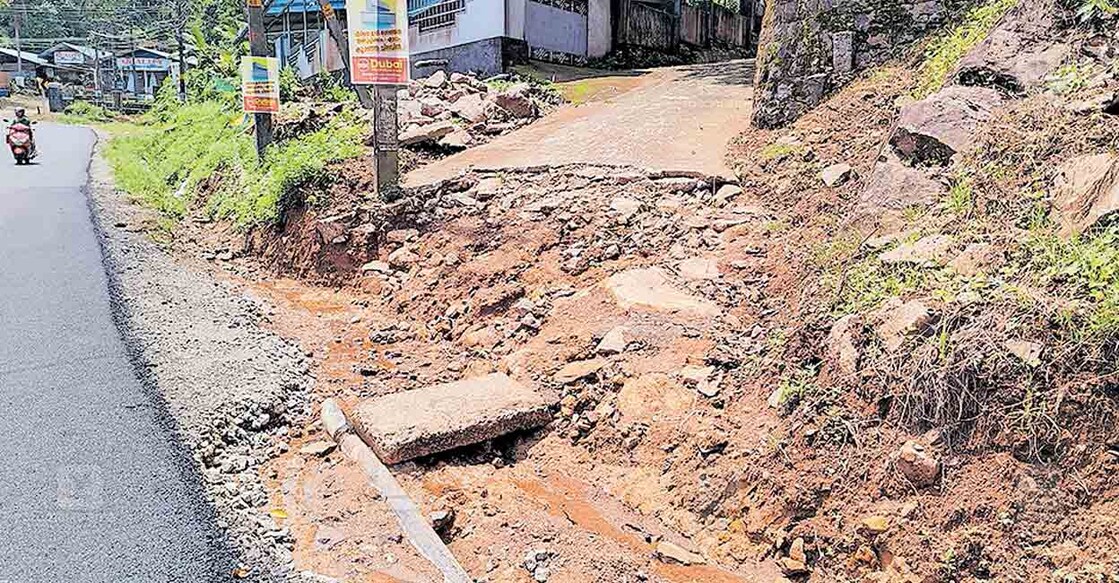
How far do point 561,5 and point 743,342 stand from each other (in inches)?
502

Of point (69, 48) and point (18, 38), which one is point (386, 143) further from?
point (69, 48)

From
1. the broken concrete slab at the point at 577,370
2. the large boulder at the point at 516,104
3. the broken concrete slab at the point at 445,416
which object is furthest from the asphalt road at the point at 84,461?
the large boulder at the point at 516,104

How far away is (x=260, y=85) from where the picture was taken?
34.1 feet

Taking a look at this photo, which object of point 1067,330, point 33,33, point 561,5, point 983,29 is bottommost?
→ point 1067,330

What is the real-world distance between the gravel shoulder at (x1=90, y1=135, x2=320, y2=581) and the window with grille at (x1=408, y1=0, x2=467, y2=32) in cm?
958

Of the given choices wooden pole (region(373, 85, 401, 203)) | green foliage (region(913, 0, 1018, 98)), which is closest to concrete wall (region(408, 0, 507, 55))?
wooden pole (region(373, 85, 401, 203))

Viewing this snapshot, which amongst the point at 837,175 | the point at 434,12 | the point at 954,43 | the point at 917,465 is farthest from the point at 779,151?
the point at 434,12

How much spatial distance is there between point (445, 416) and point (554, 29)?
12759 millimetres

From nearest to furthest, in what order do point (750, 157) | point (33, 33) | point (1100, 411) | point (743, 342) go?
point (1100, 411) → point (743, 342) → point (750, 157) → point (33, 33)

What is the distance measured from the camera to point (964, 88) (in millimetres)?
5422

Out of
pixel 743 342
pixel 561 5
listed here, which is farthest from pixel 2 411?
pixel 561 5

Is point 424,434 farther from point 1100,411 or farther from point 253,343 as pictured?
point 1100,411

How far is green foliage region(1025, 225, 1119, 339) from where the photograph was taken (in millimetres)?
3135

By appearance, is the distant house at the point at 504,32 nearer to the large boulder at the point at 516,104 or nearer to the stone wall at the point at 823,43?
the large boulder at the point at 516,104
